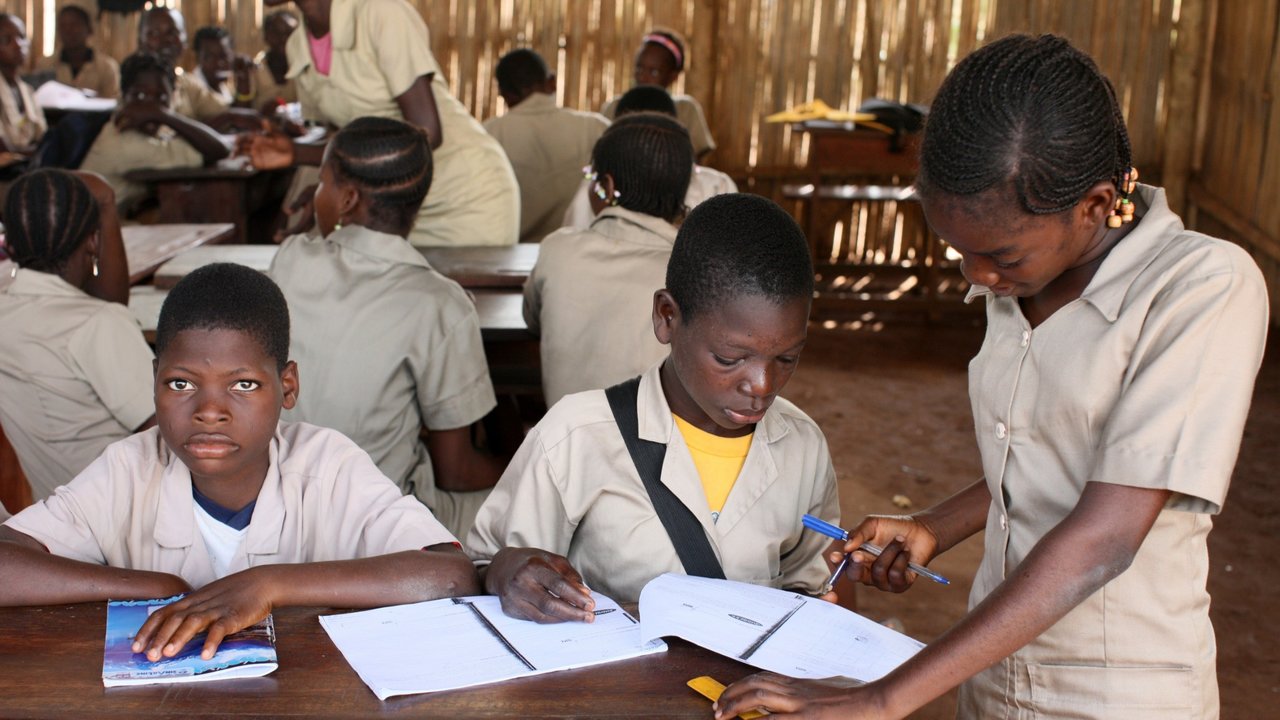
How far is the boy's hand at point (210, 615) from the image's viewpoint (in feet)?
4.31

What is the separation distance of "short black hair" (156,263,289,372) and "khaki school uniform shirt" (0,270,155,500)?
712 millimetres

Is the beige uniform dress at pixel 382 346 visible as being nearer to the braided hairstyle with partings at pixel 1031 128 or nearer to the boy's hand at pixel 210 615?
the boy's hand at pixel 210 615

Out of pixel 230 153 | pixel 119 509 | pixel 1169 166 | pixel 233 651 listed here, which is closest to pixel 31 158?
pixel 230 153

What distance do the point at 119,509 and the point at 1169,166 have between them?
315 inches

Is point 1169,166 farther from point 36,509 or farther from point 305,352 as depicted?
point 36,509

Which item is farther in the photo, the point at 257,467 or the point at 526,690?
the point at 257,467

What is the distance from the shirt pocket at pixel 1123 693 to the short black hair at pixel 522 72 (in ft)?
14.8

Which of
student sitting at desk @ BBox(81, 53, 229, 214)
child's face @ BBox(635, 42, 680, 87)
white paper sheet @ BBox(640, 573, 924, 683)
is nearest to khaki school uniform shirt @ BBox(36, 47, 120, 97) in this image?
student sitting at desk @ BBox(81, 53, 229, 214)

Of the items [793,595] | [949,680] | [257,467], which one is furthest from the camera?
[257,467]

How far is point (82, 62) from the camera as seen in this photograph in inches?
360

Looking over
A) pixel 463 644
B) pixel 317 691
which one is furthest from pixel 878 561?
pixel 317 691

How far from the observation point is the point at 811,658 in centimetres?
134

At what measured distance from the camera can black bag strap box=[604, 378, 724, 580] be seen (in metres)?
1.65

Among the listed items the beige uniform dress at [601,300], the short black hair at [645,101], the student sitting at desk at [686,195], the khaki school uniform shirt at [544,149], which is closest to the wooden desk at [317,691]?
the beige uniform dress at [601,300]
